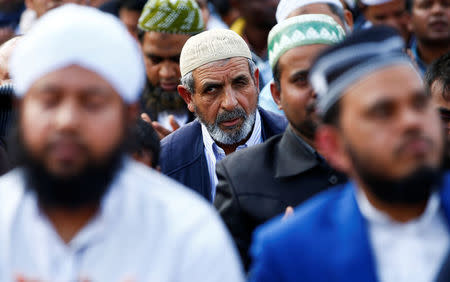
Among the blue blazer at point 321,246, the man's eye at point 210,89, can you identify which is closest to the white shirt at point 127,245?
the blue blazer at point 321,246

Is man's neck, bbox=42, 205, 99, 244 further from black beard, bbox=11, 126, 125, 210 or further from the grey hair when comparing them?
the grey hair

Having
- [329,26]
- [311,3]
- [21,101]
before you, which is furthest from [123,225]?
[311,3]

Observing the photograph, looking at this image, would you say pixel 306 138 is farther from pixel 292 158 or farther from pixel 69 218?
pixel 69 218

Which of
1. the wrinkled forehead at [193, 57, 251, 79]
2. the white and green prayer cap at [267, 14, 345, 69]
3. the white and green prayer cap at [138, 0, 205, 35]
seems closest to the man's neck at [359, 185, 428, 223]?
the white and green prayer cap at [267, 14, 345, 69]

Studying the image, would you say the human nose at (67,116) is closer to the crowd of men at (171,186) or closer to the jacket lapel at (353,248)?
the crowd of men at (171,186)

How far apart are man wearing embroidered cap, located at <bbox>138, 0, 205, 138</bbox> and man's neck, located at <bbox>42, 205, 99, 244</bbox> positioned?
3.83m

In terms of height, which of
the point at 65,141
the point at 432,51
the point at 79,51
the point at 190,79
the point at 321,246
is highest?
the point at 79,51

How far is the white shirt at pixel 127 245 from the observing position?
2.42m

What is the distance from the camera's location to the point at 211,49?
5.27 metres

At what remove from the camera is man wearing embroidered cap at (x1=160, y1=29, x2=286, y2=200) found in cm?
493

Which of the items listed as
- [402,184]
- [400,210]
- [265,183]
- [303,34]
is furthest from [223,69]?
[402,184]

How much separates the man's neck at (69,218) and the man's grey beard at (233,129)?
2.51 meters

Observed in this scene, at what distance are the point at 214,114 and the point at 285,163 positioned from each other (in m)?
1.36

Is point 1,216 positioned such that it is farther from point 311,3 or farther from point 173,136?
point 311,3
